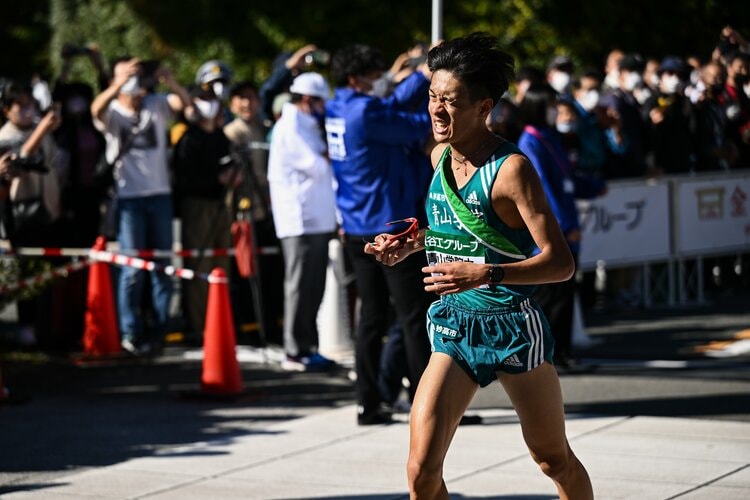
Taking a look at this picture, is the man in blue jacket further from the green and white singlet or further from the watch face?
the watch face

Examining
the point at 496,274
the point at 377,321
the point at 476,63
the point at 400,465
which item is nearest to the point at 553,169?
the point at 377,321

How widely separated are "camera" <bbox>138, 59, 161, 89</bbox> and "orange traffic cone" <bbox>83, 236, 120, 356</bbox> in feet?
4.93

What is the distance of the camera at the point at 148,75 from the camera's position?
40.2ft

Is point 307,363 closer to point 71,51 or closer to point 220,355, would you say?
point 220,355

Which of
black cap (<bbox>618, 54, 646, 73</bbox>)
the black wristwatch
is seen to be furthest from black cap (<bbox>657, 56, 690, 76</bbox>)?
the black wristwatch

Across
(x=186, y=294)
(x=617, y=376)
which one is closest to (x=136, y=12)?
(x=186, y=294)

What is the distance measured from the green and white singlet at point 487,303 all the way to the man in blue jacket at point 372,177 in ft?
10.4

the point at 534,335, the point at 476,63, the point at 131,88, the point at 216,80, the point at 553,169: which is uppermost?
the point at 216,80

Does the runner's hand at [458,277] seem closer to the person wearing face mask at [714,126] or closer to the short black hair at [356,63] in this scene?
the short black hair at [356,63]

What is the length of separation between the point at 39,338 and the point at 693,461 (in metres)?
6.14

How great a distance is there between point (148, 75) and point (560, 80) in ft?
15.6

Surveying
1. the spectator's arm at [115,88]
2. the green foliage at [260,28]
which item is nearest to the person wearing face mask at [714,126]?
the green foliage at [260,28]

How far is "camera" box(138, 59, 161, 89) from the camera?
40.2 ft

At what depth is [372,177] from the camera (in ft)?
29.2
